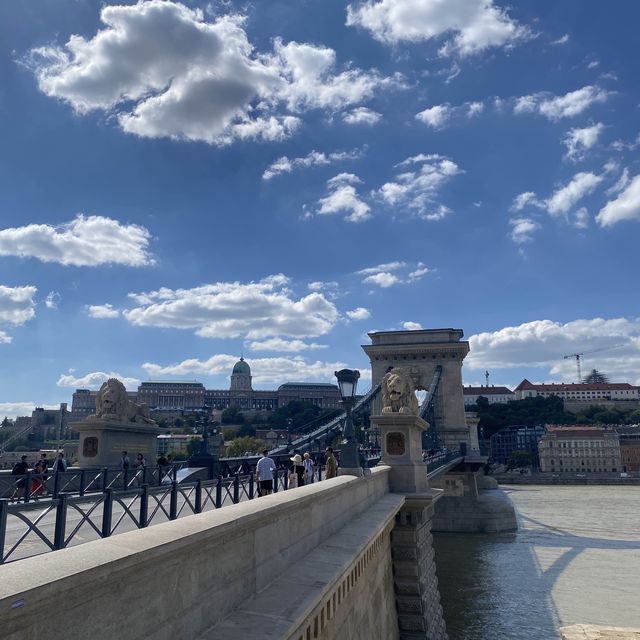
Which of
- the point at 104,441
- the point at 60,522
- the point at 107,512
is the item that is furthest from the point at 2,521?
the point at 104,441

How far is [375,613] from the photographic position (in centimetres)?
1014

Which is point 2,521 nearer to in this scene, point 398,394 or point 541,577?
point 398,394

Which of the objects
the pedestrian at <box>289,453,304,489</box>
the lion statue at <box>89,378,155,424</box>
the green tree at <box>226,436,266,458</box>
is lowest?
the green tree at <box>226,436,266,458</box>

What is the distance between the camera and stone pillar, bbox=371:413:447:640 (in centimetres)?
1342

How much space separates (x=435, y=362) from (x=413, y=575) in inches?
1863

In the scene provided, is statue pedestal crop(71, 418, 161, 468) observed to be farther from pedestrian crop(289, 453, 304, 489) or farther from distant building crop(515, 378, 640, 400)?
distant building crop(515, 378, 640, 400)

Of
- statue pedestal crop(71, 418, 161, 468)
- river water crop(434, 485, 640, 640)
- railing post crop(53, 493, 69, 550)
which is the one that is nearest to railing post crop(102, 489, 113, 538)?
railing post crop(53, 493, 69, 550)

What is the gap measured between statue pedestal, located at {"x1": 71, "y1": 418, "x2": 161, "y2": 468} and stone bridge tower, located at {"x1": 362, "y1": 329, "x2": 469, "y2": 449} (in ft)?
142

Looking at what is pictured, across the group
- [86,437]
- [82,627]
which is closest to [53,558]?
[82,627]

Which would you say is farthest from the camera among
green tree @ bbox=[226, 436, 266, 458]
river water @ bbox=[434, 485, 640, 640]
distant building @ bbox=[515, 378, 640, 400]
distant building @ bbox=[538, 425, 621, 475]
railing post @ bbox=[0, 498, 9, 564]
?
distant building @ bbox=[515, 378, 640, 400]

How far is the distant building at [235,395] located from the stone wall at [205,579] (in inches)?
6597

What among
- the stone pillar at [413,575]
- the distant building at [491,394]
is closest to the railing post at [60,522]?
the stone pillar at [413,575]

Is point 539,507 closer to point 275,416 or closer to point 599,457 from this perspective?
point 599,457

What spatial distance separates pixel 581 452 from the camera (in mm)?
103000
